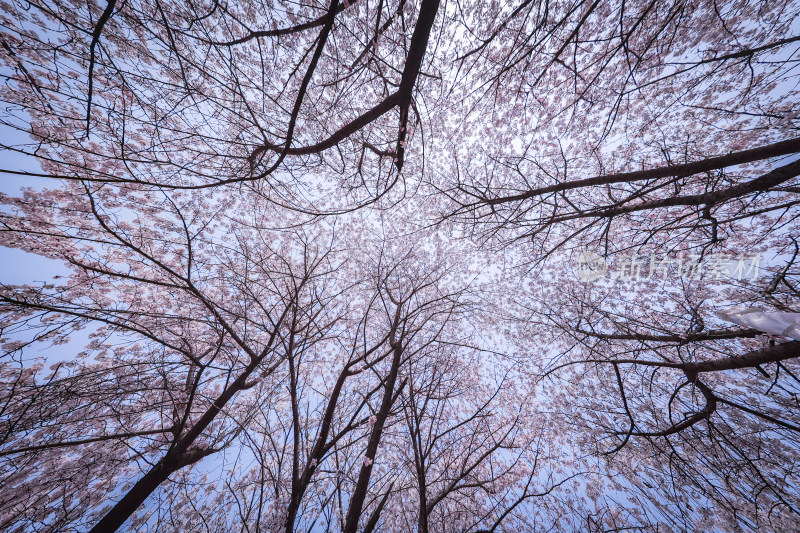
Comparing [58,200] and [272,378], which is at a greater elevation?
[58,200]

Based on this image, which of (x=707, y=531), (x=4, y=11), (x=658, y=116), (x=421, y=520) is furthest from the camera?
(x=658, y=116)

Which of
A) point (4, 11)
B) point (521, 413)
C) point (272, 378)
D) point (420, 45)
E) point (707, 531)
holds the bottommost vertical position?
point (707, 531)

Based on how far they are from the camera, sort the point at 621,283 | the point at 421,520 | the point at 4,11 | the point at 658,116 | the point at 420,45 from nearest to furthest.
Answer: the point at 420,45, the point at 421,520, the point at 4,11, the point at 658,116, the point at 621,283

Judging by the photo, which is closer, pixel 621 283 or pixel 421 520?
pixel 421 520

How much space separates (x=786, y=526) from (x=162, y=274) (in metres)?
16.5

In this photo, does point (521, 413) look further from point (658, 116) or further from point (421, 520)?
point (658, 116)

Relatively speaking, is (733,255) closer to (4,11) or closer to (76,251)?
(4,11)

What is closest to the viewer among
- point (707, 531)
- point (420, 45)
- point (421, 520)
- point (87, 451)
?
point (420, 45)

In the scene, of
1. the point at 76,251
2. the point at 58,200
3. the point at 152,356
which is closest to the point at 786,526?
the point at 152,356

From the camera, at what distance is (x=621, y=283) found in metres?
7.98

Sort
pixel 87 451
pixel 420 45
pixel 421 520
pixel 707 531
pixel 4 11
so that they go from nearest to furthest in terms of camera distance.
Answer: pixel 420 45 → pixel 421 520 → pixel 4 11 → pixel 707 531 → pixel 87 451

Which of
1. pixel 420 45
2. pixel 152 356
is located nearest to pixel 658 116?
pixel 420 45

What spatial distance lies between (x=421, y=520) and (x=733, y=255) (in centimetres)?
891

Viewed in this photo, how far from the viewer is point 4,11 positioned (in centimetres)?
345
